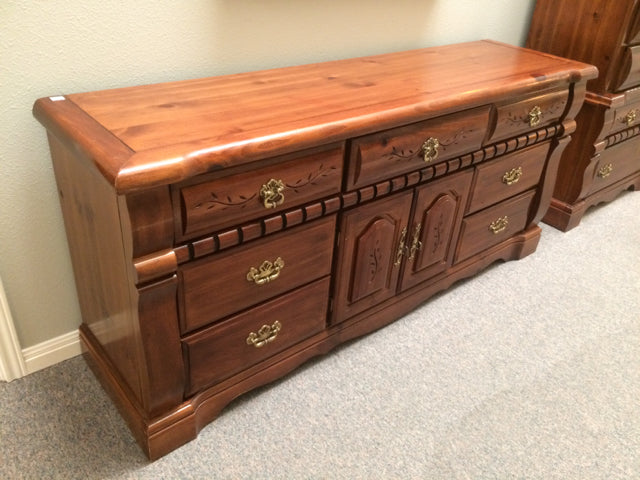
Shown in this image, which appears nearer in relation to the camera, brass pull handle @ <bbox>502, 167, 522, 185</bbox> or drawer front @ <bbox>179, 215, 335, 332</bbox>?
drawer front @ <bbox>179, 215, 335, 332</bbox>

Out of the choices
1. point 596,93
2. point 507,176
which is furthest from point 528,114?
point 596,93

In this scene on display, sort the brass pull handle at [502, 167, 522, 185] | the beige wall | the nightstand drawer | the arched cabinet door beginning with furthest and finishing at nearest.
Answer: the nightstand drawer
the brass pull handle at [502, 167, 522, 185]
the arched cabinet door
the beige wall

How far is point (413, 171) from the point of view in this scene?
4.84 feet

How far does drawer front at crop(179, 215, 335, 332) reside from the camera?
45.8 inches

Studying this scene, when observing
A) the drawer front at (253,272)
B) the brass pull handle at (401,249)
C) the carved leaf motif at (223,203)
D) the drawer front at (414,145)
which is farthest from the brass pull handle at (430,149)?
the carved leaf motif at (223,203)

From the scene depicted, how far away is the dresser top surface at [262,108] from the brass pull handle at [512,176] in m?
0.31

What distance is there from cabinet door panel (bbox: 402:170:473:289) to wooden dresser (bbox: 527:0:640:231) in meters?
0.87

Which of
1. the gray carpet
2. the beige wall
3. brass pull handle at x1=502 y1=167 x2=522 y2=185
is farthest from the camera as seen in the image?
brass pull handle at x1=502 y1=167 x2=522 y2=185

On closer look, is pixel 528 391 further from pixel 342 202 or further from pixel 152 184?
pixel 152 184

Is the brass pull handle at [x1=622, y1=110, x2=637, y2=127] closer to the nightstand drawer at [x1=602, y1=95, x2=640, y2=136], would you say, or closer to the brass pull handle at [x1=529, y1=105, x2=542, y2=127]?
the nightstand drawer at [x1=602, y1=95, x2=640, y2=136]

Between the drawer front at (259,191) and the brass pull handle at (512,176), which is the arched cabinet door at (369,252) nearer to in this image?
the drawer front at (259,191)

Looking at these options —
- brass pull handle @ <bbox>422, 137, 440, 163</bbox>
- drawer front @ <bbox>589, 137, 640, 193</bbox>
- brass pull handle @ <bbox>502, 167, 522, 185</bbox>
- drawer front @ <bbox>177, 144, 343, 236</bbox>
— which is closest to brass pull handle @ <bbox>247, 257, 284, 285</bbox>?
drawer front @ <bbox>177, 144, 343, 236</bbox>

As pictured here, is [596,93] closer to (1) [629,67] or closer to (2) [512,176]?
(1) [629,67]

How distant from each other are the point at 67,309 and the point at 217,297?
60 cm
